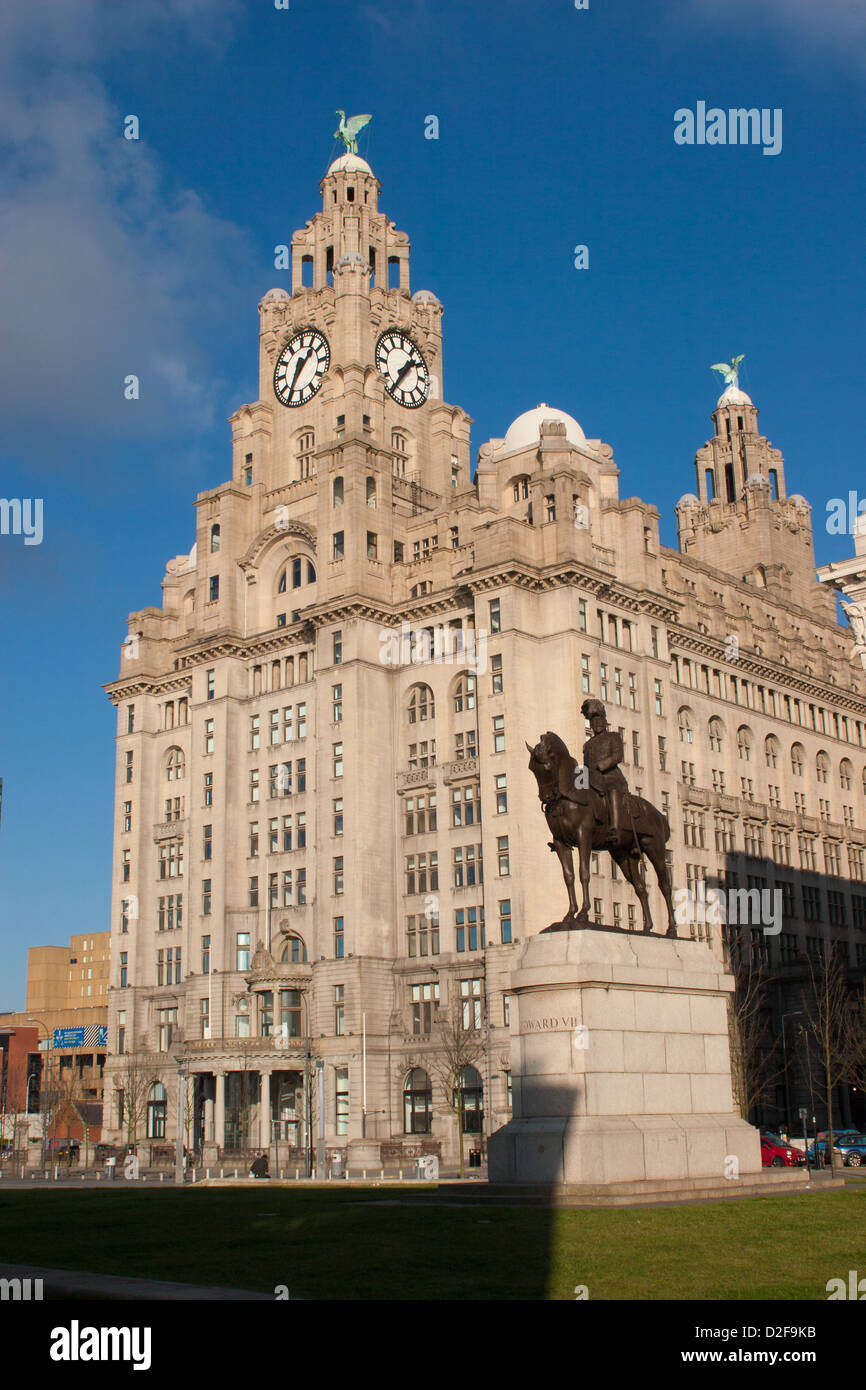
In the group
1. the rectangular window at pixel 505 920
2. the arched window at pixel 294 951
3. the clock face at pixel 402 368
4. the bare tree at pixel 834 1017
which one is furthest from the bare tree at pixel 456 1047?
the clock face at pixel 402 368

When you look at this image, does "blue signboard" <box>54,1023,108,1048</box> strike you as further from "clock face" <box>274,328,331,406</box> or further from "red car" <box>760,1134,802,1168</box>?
"red car" <box>760,1134,802,1168</box>

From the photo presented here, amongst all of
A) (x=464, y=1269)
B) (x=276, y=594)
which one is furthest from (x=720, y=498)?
(x=464, y=1269)

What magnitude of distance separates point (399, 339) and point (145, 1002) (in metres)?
58.6

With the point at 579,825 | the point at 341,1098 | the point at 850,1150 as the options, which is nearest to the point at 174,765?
the point at 341,1098

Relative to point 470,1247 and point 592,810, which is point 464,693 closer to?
point 592,810

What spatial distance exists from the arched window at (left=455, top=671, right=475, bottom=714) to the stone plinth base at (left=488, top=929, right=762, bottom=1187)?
58.9m

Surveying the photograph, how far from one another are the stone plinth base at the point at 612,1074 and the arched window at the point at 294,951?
64848mm

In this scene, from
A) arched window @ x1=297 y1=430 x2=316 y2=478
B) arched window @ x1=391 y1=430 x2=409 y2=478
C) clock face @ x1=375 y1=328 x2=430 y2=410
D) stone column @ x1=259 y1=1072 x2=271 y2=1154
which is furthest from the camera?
clock face @ x1=375 y1=328 x2=430 y2=410

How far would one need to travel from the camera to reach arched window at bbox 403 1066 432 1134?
3654 inches

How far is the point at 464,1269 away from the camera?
19.6 m

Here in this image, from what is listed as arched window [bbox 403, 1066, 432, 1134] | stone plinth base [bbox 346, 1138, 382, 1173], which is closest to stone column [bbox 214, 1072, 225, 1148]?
arched window [bbox 403, 1066, 432, 1134]

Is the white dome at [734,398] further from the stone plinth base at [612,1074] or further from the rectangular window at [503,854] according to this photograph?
the stone plinth base at [612,1074]

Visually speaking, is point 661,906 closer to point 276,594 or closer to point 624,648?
point 624,648

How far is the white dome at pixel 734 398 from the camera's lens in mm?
141875
